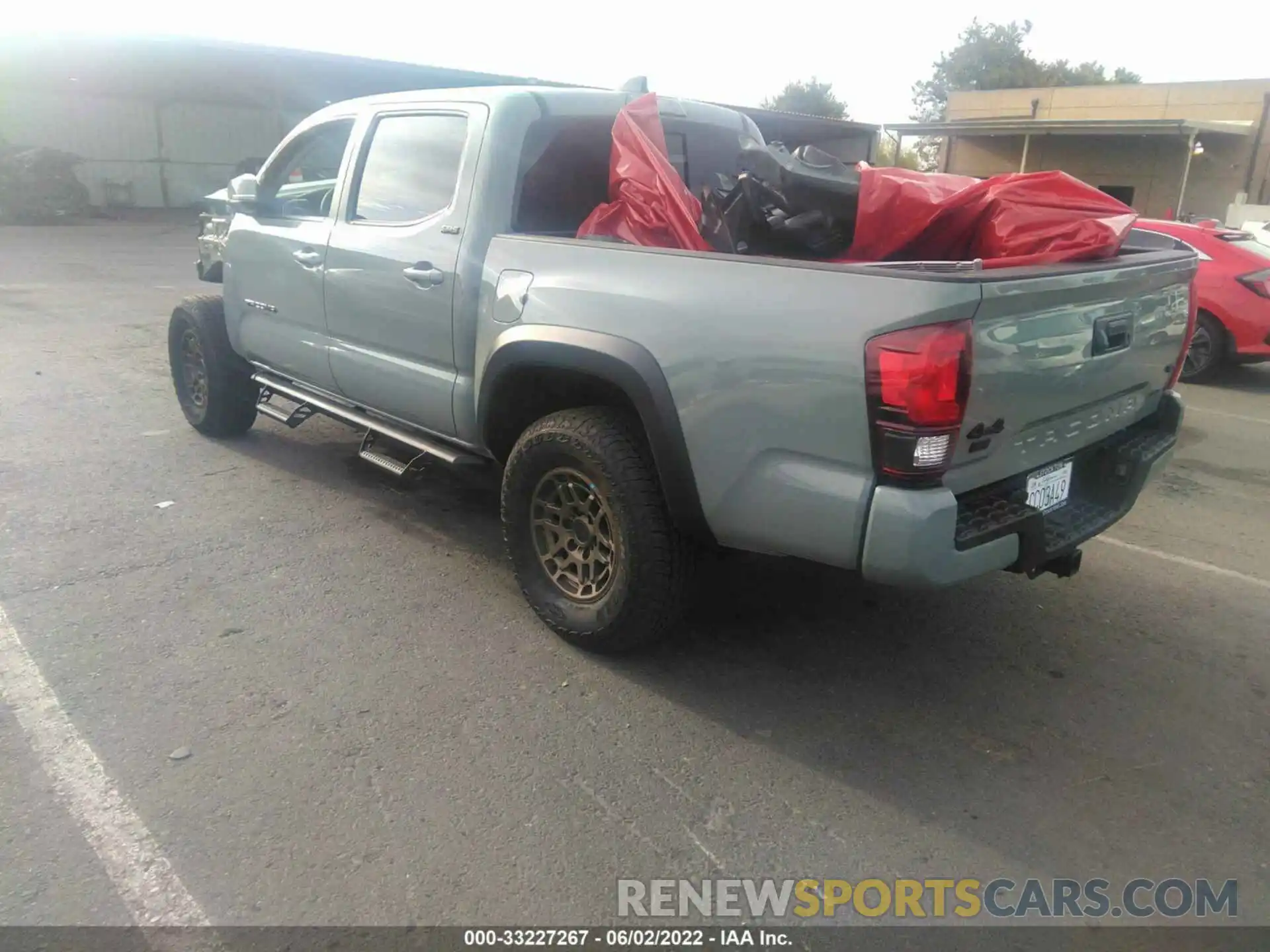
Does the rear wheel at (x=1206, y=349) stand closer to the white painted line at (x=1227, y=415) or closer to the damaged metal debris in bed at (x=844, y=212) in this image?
the white painted line at (x=1227, y=415)

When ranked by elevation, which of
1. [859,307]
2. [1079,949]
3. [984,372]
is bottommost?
[1079,949]

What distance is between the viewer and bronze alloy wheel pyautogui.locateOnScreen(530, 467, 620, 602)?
3496 mm

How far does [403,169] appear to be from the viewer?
4293 mm

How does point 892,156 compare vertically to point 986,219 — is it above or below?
above

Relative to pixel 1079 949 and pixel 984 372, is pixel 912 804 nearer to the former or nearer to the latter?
pixel 1079 949

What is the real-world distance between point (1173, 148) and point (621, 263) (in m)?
30.1

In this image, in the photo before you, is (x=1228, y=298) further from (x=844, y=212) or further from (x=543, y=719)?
(x=543, y=719)

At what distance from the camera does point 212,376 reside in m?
5.83

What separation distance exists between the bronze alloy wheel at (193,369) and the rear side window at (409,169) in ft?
6.83

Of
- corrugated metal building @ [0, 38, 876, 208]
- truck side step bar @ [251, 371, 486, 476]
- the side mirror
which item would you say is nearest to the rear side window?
truck side step bar @ [251, 371, 486, 476]

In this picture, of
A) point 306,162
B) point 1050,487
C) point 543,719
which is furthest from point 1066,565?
point 306,162

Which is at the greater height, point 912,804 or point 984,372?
point 984,372

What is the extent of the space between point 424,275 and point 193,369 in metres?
2.95

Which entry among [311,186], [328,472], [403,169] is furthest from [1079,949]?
[311,186]
